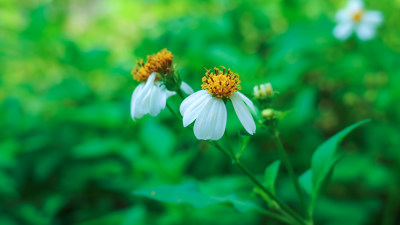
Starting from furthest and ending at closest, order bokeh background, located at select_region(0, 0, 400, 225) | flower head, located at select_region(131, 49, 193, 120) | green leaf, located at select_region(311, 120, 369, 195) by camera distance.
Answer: bokeh background, located at select_region(0, 0, 400, 225) → green leaf, located at select_region(311, 120, 369, 195) → flower head, located at select_region(131, 49, 193, 120)

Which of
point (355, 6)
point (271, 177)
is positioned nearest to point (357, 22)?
point (355, 6)

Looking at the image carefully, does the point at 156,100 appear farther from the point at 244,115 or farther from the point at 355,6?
the point at 355,6

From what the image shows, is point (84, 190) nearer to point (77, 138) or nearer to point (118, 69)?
point (77, 138)

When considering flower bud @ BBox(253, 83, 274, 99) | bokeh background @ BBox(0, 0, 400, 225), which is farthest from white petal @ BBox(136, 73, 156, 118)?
bokeh background @ BBox(0, 0, 400, 225)

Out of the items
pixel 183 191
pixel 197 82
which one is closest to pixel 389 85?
pixel 197 82

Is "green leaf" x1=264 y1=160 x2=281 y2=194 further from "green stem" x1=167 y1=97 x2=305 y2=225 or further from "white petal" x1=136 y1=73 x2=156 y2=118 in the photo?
"white petal" x1=136 y1=73 x2=156 y2=118
